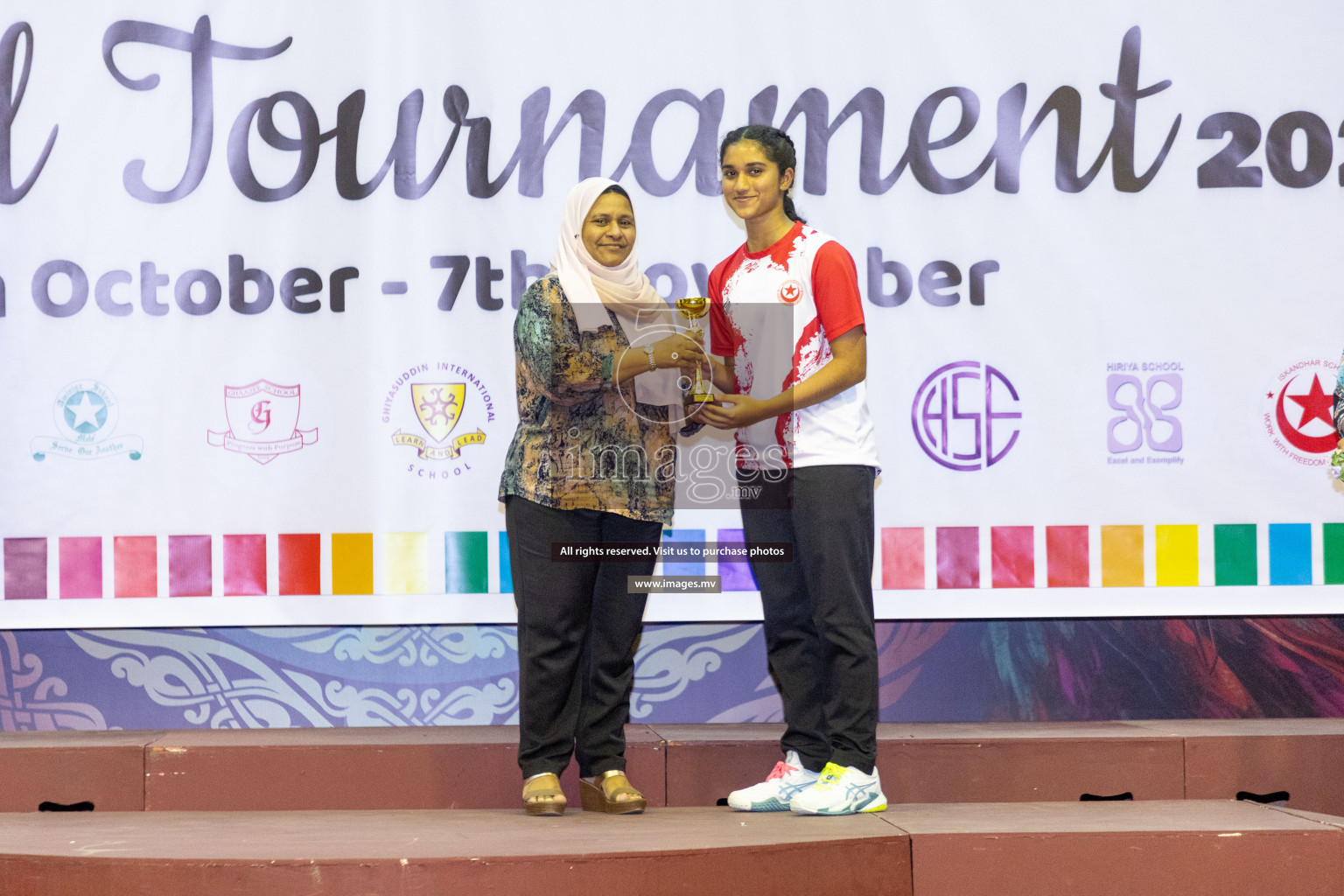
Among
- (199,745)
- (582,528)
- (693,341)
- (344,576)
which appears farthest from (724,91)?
(199,745)

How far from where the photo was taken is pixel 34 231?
3086 millimetres

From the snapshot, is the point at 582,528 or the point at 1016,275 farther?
the point at 1016,275

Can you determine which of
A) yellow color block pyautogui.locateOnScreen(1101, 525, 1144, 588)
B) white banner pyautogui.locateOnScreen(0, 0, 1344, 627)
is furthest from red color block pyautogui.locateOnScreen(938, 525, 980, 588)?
yellow color block pyautogui.locateOnScreen(1101, 525, 1144, 588)

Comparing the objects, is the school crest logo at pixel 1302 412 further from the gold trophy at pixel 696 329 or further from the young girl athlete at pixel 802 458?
the gold trophy at pixel 696 329

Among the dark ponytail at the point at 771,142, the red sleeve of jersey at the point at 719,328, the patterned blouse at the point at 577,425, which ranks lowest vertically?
the patterned blouse at the point at 577,425

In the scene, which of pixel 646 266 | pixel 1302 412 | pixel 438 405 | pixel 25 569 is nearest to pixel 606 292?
pixel 646 266

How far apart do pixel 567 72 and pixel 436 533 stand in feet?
4.20

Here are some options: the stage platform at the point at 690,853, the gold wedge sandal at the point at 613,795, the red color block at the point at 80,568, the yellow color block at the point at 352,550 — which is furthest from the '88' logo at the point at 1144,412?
the red color block at the point at 80,568

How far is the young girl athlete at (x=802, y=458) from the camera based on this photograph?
2.32 meters

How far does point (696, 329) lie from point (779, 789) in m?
0.97

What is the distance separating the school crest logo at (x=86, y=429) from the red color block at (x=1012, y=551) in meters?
2.29

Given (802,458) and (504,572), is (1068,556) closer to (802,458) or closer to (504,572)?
(802,458)

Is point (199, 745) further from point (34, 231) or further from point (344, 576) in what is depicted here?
point (34, 231)

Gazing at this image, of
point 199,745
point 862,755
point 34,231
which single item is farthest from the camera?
point 34,231
